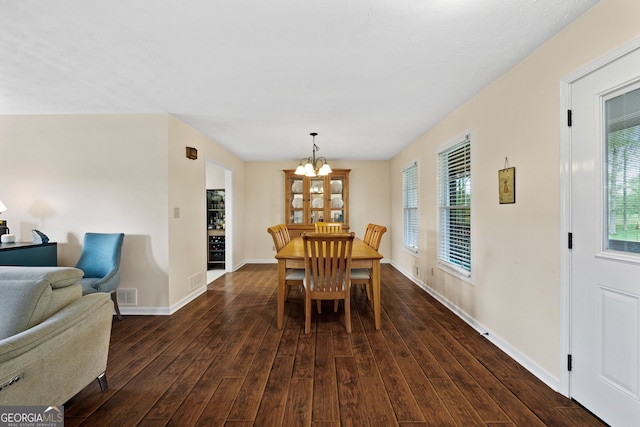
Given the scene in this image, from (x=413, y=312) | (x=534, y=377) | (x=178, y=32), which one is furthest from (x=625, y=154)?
(x=178, y=32)

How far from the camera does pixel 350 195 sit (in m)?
6.33

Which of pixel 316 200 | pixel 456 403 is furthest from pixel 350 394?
pixel 316 200

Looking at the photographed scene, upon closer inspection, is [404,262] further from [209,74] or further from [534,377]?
[209,74]

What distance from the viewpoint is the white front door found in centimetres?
145

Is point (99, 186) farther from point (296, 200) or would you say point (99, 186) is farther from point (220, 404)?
point (296, 200)

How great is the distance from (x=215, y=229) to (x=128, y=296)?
9.48 ft

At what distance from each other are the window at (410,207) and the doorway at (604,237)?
2.89 meters

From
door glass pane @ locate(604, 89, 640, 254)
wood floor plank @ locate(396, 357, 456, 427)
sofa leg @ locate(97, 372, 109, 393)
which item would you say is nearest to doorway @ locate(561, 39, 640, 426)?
door glass pane @ locate(604, 89, 640, 254)

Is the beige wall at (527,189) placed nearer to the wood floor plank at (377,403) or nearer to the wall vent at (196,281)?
the wood floor plank at (377,403)

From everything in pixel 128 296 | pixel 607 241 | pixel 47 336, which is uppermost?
pixel 607 241

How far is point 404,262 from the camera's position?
5.32 meters

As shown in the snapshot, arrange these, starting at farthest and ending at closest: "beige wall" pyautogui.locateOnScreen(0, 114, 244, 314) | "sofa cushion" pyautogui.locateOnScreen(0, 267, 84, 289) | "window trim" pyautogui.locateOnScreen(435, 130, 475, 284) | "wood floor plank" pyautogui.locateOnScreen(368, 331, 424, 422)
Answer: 1. "beige wall" pyautogui.locateOnScreen(0, 114, 244, 314)
2. "window trim" pyautogui.locateOnScreen(435, 130, 475, 284)
3. "wood floor plank" pyautogui.locateOnScreen(368, 331, 424, 422)
4. "sofa cushion" pyautogui.locateOnScreen(0, 267, 84, 289)

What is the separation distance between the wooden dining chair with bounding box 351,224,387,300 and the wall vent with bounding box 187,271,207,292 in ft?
7.25

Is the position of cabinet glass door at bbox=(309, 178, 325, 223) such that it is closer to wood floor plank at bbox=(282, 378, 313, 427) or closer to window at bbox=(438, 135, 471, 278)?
window at bbox=(438, 135, 471, 278)
